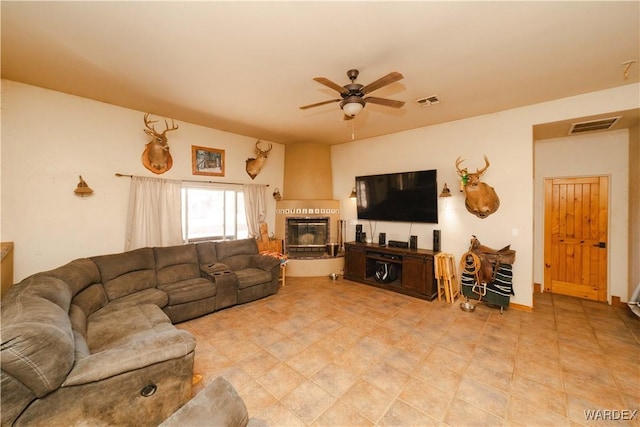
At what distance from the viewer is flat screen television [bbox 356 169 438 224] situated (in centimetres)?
450

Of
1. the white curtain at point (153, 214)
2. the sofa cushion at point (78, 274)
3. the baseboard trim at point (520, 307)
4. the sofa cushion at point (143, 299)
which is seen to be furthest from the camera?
the white curtain at point (153, 214)

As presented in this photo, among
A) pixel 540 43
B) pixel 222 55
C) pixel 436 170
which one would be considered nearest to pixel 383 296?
pixel 436 170

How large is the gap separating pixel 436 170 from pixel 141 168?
488 centimetres

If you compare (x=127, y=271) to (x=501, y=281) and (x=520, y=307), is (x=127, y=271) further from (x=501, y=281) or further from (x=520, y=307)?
(x=520, y=307)

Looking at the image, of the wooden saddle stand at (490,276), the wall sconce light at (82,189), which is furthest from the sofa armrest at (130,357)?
the wooden saddle stand at (490,276)

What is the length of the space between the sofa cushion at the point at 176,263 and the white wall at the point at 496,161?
3679 millimetres

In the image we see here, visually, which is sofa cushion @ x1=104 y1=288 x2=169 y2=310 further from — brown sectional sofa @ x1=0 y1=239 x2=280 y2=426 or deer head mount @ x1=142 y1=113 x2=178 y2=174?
deer head mount @ x1=142 y1=113 x2=178 y2=174

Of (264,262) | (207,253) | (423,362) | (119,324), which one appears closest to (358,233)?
(264,262)

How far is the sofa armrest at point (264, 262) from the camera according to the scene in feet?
14.3

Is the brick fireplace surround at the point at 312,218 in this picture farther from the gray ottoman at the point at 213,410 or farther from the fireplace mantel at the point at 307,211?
the gray ottoman at the point at 213,410

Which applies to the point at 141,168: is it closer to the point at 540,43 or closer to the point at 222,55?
the point at 222,55

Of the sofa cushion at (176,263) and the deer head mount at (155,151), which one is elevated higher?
the deer head mount at (155,151)

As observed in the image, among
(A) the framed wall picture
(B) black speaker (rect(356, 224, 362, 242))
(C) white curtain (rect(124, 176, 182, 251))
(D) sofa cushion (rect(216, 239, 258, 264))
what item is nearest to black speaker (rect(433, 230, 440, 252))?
(B) black speaker (rect(356, 224, 362, 242))

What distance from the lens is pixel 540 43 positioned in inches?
88.7
